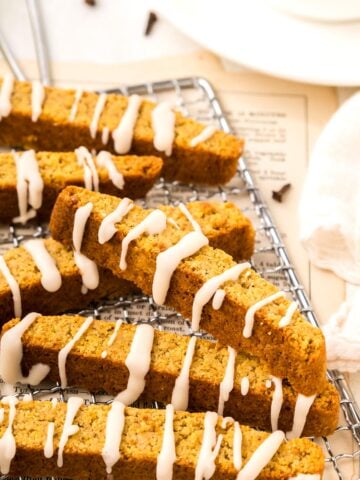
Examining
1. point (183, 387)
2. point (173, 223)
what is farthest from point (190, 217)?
point (183, 387)

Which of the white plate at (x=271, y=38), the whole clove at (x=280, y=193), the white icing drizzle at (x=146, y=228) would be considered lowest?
the white icing drizzle at (x=146, y=228)

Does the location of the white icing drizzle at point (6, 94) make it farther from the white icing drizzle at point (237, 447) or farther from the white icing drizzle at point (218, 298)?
the white icing drizzle at point (237, 447)

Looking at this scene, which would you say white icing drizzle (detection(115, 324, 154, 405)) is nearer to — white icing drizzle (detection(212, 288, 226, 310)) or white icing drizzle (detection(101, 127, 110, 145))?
white icing drizzle (detection(212, 288, 226, 310))

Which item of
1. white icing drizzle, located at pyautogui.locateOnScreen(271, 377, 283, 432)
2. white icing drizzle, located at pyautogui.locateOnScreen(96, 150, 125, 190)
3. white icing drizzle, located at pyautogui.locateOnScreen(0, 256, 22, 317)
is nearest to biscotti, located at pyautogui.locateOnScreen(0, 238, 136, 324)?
white icing drizzle, located at pyautogui.locateOnScreen(0, 256, 22, 317)

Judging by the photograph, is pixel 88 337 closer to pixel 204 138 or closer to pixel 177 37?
pixel 204 138

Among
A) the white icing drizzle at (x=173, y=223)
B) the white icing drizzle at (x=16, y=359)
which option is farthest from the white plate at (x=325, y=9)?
the white icing drizzle at (x=16, y=359)

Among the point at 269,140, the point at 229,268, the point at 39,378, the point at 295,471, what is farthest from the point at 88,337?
the point at 269,140
